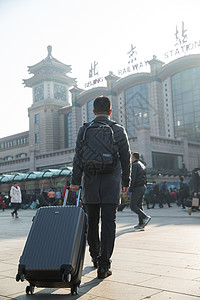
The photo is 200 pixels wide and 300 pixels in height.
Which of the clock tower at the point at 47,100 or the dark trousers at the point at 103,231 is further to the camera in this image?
the clock tower at the point at 47,100

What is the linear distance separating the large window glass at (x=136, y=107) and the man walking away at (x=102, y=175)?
45.4 metres

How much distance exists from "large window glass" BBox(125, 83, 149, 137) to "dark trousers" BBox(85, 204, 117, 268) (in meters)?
45.5

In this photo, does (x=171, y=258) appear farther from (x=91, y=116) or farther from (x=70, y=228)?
(x=91, y=116)

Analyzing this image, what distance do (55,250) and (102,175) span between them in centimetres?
97

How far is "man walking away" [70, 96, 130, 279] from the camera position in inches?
127

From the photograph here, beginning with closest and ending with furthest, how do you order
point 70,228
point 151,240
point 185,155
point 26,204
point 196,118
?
point 70,228, point 151,240, point 26,204, point 185,155, point 196,118

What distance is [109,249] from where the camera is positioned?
3215mm

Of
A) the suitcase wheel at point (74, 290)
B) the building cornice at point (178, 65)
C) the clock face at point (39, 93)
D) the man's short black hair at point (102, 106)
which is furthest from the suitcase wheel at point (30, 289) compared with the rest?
the clock face at point (39, 93)

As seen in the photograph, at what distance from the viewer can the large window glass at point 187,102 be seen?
4447 cm

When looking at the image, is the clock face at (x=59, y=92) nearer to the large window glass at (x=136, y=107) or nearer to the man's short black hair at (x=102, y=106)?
the large window glass at (x=136, y=107)

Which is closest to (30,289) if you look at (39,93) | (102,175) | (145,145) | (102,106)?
(102,175)

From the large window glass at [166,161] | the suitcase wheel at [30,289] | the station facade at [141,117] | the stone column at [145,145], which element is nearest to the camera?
the suitcase wheel at [30,289]

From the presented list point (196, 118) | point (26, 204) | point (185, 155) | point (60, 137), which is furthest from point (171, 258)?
point (60, 137)

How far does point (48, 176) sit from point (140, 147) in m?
10.2
